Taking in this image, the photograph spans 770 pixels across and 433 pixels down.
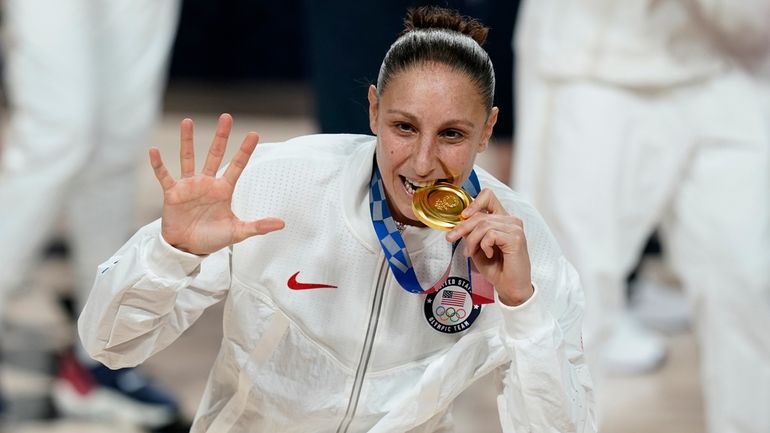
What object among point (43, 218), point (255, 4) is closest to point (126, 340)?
point (43, 218)

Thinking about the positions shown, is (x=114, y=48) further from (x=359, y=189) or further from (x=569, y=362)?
(x=569, y=362)

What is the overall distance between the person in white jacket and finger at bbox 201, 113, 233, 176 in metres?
1.70

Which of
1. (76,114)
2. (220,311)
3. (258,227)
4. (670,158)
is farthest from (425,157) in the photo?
(220,311)

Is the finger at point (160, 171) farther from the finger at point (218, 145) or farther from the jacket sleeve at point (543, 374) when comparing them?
the jacket sleeve at point (543, 374)

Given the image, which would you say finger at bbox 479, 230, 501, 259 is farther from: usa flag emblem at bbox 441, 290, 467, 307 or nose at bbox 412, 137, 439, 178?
usa flag emblem at bbox 441, 290, 467, 307

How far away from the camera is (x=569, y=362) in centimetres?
226

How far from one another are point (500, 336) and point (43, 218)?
202 centimetres

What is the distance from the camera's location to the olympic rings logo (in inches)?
92.4

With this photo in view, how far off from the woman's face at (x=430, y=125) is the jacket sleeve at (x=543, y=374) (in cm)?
22

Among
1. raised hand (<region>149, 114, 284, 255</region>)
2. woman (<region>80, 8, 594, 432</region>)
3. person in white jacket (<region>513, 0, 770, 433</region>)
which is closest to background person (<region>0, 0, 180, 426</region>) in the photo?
person in white jacket (<region>513, 0, 770, 433</region>)

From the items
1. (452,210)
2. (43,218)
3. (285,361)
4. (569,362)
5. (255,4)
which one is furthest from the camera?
(255,4)

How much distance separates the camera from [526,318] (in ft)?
7.04

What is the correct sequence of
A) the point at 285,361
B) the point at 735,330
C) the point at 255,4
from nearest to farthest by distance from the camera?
the point at 285,361
the point at 735,330
the point at 255,4

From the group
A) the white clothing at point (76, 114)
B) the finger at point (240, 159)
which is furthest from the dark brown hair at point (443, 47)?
the white clothing at point (76, 114)
